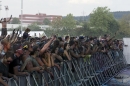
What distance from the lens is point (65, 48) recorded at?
498 inches

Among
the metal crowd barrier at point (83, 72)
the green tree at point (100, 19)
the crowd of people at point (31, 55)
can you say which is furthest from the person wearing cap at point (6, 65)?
the green tree at point (100, 19)

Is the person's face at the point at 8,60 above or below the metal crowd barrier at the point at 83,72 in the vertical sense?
above

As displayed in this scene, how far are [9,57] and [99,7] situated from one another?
7506 cm

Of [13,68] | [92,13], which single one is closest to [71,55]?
[13,68]

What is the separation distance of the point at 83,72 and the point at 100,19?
6148 cm

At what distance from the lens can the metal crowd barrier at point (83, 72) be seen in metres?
9.54

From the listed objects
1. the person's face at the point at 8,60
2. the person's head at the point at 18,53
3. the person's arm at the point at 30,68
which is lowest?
the person's arm at the point at 30,68

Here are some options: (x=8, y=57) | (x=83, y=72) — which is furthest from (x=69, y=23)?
(x=8, y=57)

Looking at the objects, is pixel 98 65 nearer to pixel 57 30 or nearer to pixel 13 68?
pixel 13 68

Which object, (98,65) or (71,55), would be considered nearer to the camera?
(71,55)

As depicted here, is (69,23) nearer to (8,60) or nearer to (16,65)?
(16,65)

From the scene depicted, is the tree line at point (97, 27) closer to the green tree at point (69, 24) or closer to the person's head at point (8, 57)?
the green tree at point (69, 24)

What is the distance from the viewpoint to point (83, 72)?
1486 centimetres

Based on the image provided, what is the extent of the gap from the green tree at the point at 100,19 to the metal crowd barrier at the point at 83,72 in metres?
50.6
